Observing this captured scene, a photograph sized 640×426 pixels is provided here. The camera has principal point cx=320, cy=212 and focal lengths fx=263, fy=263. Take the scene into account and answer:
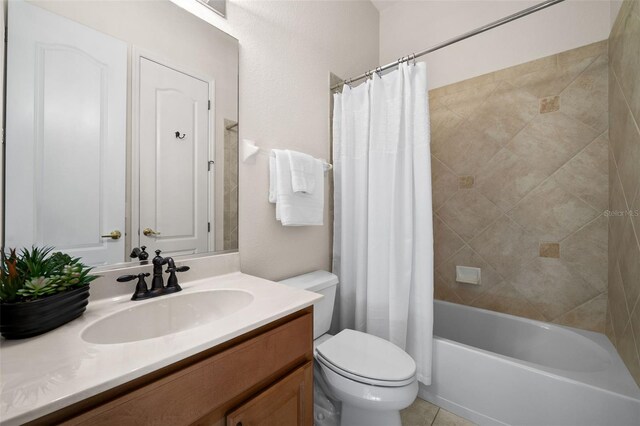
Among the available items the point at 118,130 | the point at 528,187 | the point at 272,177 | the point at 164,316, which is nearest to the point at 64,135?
the point at 118,130

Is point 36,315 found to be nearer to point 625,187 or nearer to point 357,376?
point 357,376

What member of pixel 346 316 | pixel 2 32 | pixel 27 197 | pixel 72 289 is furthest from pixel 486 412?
pixel 2 32

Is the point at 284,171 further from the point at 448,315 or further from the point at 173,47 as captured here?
the point at 448,315

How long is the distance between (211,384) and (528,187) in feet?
6.61

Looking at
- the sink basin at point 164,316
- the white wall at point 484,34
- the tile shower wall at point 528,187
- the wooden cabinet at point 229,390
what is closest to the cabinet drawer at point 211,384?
the wooden cabinet at point 229,390

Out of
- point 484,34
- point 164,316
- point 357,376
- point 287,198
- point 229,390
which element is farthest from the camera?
point 484,34

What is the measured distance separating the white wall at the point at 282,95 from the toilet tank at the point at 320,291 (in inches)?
4.8

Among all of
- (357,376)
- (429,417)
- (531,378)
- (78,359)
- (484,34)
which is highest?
(484,34)

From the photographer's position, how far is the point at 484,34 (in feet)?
6.12

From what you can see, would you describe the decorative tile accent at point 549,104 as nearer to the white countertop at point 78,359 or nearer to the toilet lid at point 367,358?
the toilet lid at point 367,358

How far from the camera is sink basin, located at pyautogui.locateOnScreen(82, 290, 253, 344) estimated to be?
2.43ft

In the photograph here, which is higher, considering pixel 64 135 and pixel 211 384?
pixel 64 135

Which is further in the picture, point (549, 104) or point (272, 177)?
point (549, 104)

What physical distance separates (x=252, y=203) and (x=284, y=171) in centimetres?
23
